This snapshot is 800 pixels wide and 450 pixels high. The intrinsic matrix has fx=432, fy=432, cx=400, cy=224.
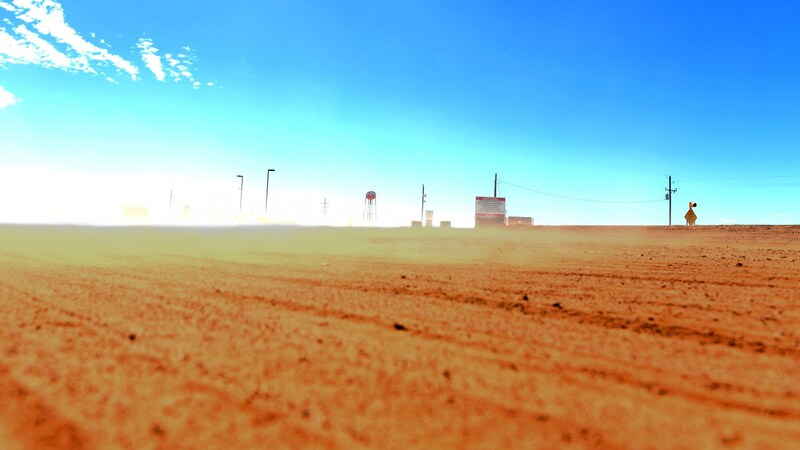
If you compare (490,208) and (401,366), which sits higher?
(490,208)

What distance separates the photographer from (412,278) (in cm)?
673

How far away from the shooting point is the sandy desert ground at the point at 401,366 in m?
2.03

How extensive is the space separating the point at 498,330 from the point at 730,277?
488cm

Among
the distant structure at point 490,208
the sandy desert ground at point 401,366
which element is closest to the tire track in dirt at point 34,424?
the sandy desert ground at point 401,366

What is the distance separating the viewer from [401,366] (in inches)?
111

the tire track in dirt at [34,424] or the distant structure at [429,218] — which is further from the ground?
the distant structure at [429,218]

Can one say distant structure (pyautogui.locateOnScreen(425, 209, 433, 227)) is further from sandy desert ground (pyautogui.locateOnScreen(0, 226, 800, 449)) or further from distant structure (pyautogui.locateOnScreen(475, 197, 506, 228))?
sandy desert ground (pyautogui.locateOnScreen(0, 226, 800, 449))

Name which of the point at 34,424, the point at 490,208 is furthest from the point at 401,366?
the point at 490,208

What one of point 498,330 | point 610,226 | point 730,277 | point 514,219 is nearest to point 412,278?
point 498,330

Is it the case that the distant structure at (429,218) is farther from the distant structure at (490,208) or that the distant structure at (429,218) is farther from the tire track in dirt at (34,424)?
the tire track in dirt at (34,424)

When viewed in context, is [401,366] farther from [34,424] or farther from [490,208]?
[490,208]

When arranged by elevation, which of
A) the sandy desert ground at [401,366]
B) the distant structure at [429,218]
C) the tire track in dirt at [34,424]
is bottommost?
the tire track in dirt at [34,424]

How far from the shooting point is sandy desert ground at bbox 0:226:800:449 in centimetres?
203

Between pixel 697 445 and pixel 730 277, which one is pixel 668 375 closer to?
pixel 697 445
